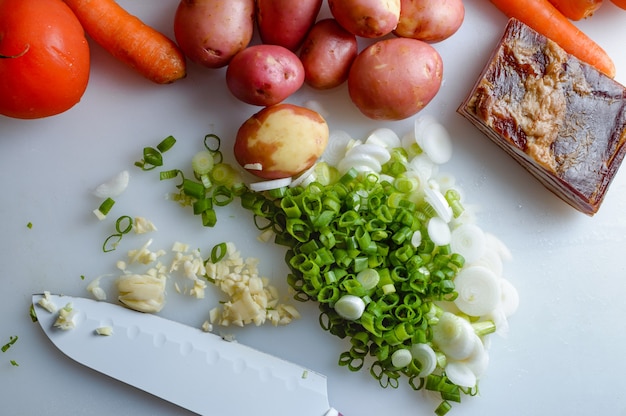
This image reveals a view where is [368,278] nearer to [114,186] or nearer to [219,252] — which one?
[219,252]

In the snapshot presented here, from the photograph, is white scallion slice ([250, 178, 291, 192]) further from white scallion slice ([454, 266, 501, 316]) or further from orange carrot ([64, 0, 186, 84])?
white scallion slice ([454, 266, 501, 316])

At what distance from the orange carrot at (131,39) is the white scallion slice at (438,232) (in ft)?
2.83

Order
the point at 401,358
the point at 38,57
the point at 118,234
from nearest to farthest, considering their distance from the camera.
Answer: the point at 38,57 < the point at 401,358 < the point at 118,234

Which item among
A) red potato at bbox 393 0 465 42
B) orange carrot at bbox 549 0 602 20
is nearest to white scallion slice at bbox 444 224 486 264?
red potato at bbox 393 0 465 42

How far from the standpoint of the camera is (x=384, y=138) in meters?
1.87

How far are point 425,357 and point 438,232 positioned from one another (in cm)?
36

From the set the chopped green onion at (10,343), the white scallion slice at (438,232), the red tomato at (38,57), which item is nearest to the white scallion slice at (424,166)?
the white scallion slice at (438,232)

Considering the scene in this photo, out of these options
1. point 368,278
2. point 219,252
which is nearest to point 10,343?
point 219,252

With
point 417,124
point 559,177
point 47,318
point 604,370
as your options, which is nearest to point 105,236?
point 47,318

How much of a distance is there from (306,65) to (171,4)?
1.57 feet

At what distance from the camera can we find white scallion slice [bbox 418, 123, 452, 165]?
186 centimetres

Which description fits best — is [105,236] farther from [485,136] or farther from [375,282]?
[485,136]

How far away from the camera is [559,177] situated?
5.81ft

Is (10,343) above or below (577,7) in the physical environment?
below
